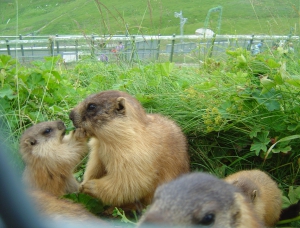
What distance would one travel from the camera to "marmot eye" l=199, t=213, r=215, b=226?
265 centimetres

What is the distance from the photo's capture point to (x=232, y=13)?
13.2 meters

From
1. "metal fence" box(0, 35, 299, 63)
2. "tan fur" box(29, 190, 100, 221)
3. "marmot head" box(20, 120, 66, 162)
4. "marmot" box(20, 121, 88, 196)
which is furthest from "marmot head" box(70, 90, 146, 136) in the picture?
"metal fence" box(0, 35, 299, 63)

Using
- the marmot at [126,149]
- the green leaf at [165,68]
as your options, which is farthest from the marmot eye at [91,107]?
the green leaf at [165,68]

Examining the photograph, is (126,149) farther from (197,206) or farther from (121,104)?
(197,206)

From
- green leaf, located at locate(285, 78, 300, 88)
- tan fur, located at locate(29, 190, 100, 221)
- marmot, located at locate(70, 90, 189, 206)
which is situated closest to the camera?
tan fur, located at locate(29, 190, 100, 221)

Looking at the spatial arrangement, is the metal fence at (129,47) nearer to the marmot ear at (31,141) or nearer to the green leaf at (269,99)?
the green leaf at (269,99)

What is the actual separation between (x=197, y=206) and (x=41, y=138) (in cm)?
227

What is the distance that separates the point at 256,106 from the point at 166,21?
6.22 m

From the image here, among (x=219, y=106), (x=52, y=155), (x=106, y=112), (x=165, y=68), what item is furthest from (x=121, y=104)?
(x=165, y=68)

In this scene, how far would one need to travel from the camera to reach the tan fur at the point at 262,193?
12.5ft

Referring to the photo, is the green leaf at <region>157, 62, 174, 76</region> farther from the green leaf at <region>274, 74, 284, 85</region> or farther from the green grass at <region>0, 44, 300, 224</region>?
the green leaf at <region>274, 74, 284, 85</region>

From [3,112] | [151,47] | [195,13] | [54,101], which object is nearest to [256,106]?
[54,101]

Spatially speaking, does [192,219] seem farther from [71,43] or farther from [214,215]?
[71,43]

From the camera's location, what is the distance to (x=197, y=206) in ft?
8.63
